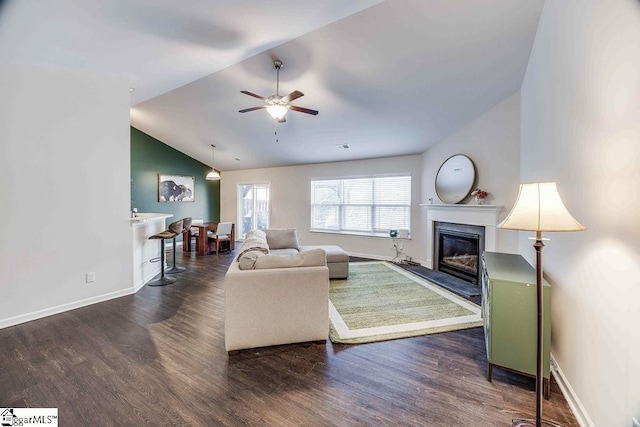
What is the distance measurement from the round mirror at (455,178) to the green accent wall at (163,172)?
6912mm

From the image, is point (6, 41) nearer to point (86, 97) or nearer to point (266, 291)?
point (86, 97)

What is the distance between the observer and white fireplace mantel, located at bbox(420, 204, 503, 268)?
12.7 ft

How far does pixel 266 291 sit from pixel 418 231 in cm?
423

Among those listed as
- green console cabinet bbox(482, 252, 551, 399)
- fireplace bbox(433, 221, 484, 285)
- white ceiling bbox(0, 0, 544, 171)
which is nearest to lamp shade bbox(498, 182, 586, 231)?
green console cabinet bbox(482, 252, 551, 399)

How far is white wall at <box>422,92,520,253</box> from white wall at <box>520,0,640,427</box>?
1.48 metres

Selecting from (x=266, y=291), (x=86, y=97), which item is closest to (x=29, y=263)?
(x=86, y=97)

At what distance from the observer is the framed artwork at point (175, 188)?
24.4 feet

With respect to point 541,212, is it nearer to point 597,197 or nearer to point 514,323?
point 597,197

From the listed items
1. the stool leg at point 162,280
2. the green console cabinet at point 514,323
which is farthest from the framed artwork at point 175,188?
the green console cabinet at point 514,323

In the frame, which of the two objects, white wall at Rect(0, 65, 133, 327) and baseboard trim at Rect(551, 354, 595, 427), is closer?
baseboard trim at Rect(551, 354, 595, 427)

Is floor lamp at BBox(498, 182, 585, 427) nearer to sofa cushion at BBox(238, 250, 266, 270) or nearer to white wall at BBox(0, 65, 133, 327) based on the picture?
sofa cushion at BBox(238, 250, 266, 270)

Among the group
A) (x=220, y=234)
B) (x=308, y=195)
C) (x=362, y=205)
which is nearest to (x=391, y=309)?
(x=362, y=205)

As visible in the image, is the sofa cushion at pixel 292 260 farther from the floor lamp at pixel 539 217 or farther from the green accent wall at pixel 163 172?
the green accent wall at pixel 163 172

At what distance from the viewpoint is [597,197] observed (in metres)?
1.53
